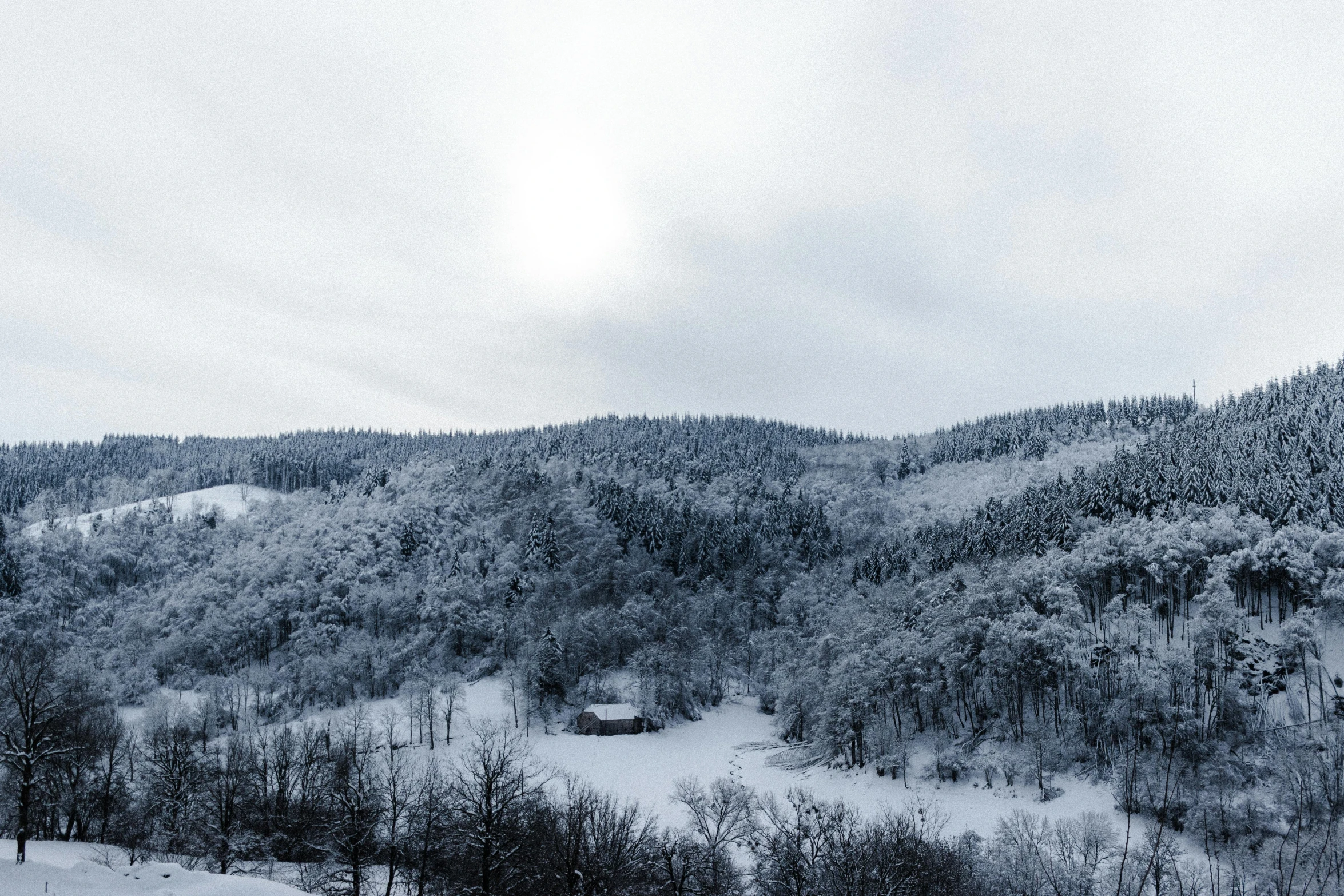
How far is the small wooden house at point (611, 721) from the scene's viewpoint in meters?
108

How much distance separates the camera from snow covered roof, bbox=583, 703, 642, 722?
10881 centimetres

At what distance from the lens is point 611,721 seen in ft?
356

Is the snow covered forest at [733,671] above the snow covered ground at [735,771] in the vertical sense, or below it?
above

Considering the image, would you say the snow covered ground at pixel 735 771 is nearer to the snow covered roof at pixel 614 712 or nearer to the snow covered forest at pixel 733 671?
the snow covered forest at pixel 733 671

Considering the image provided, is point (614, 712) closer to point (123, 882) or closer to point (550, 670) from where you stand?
point (550, 670)

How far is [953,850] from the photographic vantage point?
5419cm

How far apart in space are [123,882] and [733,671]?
118 metres

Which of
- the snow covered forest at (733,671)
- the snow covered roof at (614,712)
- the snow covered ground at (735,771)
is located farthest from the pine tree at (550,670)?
the snow covered roof at (614,712)

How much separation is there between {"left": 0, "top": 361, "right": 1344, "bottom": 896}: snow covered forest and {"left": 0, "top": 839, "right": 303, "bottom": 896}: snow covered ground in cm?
833

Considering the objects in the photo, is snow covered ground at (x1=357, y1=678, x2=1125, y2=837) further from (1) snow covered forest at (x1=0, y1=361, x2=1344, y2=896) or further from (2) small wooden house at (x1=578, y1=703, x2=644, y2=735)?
(1) snow covered forest at (x1=0, y1=361, x2=1344, y2=896)

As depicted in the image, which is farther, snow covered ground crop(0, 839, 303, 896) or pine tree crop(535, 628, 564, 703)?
pine tree crop(535, 628, 564, 703)

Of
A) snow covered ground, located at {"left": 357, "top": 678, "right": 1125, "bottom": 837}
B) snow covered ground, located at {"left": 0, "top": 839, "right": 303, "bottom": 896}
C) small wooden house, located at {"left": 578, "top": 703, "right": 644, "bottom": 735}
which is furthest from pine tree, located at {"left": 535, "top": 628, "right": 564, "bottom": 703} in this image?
snow covered ground, located at {"left": 0, "top": 839, "right": 303, "bottom": 896}

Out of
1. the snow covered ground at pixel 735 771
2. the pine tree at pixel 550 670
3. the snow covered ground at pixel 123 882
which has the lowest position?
the snow covered ground at pixel 735 771

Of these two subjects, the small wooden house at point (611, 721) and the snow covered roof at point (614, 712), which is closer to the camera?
the small wooden house at point (611, 721)
